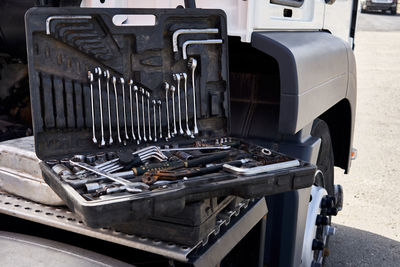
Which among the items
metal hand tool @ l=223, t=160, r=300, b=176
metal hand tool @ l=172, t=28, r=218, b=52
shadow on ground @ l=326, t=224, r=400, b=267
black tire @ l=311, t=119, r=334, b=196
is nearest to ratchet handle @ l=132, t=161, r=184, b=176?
metal hand tool @ l=223, t=160, r=300, b=176

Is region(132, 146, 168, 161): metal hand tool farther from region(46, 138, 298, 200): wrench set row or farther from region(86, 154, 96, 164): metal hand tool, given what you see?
region(86, 154, 96, 164): metal hand tool

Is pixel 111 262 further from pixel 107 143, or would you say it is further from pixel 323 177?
pixel 323 177

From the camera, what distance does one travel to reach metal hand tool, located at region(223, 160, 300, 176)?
4.16 feet

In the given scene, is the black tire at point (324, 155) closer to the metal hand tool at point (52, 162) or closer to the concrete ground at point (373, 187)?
the concrete ground at point (373, 187)

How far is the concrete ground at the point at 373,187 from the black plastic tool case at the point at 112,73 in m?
2.19

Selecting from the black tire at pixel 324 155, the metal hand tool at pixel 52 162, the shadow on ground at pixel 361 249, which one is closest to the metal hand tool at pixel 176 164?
the metal hand tool at pixel 52 162

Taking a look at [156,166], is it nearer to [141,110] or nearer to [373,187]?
[141,110]

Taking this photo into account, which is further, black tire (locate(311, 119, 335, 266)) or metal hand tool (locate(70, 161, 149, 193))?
black tire (locate(311, 119, 335, 266))

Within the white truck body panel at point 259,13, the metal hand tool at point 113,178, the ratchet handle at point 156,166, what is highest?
the white truck body panel at point 259,13

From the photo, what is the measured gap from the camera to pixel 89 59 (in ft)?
4.58

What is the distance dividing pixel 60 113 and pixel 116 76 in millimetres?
209

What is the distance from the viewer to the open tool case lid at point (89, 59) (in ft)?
4.30

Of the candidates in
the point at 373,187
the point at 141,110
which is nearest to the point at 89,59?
the point at 141,110

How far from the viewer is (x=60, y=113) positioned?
4.51ft
